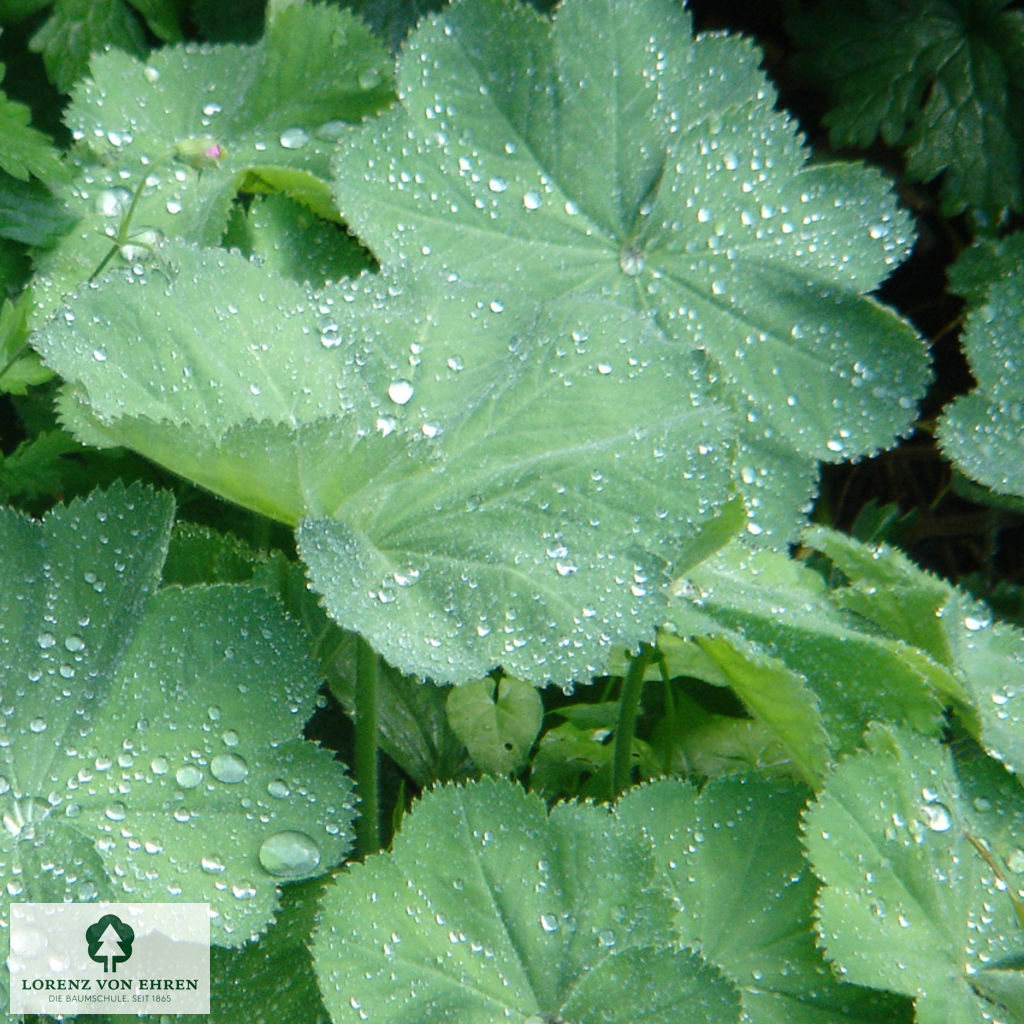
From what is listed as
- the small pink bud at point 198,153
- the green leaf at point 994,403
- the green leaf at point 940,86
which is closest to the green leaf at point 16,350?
the small pink bud at point 198,153

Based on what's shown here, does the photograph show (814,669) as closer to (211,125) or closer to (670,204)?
(670,204)

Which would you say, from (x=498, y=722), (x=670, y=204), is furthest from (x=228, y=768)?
(x=670, y=204)

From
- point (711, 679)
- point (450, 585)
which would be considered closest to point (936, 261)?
point (711, 679)

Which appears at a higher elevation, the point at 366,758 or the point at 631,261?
the point at 631,261

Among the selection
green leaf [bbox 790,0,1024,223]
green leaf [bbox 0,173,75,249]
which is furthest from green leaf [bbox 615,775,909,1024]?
green leaf [bbox 790,0,1024,223]

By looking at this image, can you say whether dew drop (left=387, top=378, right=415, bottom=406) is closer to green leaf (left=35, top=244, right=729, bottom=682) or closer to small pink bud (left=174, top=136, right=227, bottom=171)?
green leaf (left=35, top=244, right=729, bottom=682)

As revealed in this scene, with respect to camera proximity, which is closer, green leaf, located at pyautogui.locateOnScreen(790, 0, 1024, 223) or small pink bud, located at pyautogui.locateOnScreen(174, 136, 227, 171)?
small pink bud, located at pyautogui.locateOnScreen(174, 136, 227, 171)

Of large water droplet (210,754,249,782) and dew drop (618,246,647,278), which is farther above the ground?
dew drop (618,246,647,278)
